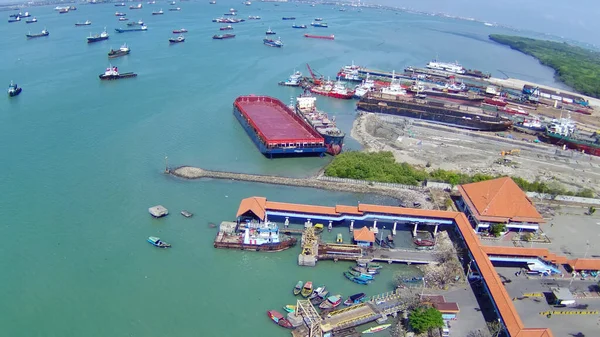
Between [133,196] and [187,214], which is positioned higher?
[187,214]

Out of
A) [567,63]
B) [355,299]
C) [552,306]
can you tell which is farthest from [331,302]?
[567,63]

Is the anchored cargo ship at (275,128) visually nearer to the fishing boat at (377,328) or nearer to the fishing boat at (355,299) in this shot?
the fishing boat at (355,299)

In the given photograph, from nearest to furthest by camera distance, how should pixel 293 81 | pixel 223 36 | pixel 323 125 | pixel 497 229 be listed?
pixel 497 229 → pixel 323 125 → pixel 293 81 → pixel 223 36

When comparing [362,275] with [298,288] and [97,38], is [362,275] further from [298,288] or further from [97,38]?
[97,38]

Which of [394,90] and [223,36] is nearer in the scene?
[394,90]

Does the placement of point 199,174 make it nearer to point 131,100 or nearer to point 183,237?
point 183,237

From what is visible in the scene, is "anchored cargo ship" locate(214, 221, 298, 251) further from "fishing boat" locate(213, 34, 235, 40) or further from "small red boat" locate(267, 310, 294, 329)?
"fishing boat" locate(213, 34, 235, 40)

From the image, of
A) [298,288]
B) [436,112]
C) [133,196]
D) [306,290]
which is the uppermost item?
[436,112]

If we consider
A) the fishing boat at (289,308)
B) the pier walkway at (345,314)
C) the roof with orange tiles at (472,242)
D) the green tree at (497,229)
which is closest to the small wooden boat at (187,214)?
the roof with orange tiles at (472,242)

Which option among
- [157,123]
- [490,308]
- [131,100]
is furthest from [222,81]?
[490,308]
